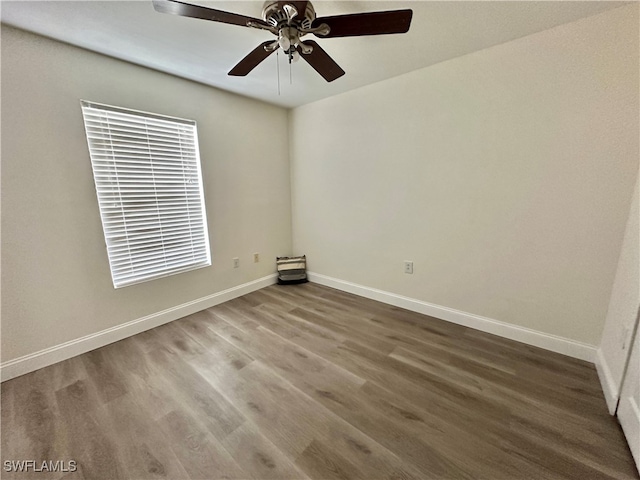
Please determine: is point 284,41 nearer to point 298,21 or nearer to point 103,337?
point 298,21

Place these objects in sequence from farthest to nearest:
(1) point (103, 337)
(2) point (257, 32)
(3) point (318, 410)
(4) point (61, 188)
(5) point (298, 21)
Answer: (1) point (103, 337) → (4) point (61, 188) → (2) point (257, 32) → (3) point (318, 410) → (5) point (298, 21)

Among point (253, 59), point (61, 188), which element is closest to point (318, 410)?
point (253, 59)

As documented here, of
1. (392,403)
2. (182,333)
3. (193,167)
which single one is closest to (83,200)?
(193,167)

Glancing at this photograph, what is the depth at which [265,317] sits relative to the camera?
2504 millimetres

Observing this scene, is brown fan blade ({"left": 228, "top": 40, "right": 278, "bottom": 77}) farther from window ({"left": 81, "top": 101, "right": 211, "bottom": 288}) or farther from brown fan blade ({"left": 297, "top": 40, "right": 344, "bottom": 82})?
window ({"left": 81, "top": 101, "right": 211, "bottom": 288})

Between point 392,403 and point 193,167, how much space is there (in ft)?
8.66

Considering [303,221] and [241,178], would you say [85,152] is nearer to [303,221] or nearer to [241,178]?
[241,178]

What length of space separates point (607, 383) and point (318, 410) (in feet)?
5.65

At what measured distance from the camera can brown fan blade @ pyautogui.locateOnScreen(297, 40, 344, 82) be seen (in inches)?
56.2

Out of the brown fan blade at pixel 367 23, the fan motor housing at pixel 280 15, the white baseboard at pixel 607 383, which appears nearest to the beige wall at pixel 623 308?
the white baseboard at pixel 607 383

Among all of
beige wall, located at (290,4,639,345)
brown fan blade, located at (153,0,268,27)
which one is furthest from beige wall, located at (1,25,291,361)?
beige wall, located at (290,4,639,345)

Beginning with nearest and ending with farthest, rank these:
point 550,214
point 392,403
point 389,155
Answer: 1. point 392,403
2. point 550,214
3. point 389,155

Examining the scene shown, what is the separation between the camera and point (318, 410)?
4.67 feet

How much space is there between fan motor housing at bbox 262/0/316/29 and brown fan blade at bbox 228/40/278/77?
13 centimetres
